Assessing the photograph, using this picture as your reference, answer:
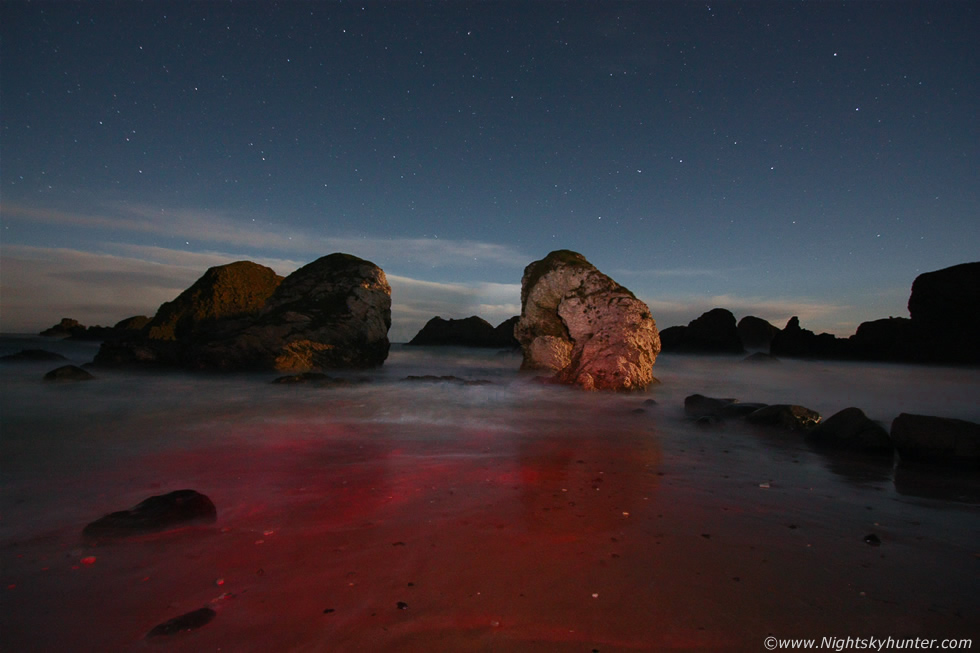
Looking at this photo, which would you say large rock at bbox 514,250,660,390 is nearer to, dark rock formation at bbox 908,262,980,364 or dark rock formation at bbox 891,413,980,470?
dark rock formation at bbox 891,413,980,470

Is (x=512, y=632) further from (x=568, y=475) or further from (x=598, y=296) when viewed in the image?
(x=598, y=296)

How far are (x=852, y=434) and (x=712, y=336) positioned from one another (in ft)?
116

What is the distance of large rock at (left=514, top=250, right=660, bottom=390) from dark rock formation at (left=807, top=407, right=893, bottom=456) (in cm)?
593

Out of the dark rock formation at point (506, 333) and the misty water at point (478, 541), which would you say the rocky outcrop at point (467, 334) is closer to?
the dark rock formation at point (506, 333)

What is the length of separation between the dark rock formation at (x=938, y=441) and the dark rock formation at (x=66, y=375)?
17.1 metres

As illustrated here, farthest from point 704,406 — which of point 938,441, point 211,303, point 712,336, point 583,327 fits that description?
point 712,336

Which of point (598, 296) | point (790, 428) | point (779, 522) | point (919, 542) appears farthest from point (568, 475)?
point (598, 296)

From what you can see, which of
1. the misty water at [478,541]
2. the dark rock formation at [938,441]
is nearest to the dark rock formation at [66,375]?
the misty water at [478,541]

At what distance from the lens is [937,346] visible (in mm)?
28781

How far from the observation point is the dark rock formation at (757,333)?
4959 cm

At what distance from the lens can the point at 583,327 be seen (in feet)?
46.8

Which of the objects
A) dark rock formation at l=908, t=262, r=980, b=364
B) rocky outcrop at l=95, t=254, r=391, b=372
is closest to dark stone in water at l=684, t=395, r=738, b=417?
rocky outcrop at l=95, t=254, r=391, b=372

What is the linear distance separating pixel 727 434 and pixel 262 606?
7080mm

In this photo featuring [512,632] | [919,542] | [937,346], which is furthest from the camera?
[937,346]
